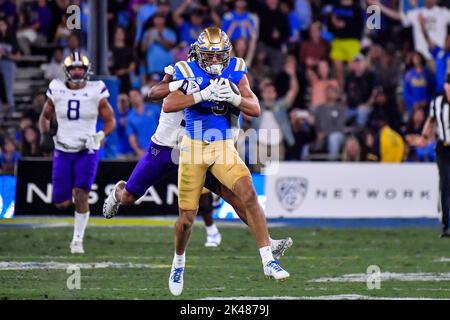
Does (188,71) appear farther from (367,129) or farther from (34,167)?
(367,129)

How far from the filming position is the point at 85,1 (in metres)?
17.6

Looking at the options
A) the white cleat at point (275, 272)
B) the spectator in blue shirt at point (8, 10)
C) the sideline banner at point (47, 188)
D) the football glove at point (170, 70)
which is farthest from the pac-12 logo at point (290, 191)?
the white cleat at point (275, 272)

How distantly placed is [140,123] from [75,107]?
13.7ft

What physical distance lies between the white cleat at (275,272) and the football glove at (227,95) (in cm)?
113

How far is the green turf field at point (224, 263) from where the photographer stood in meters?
8.87

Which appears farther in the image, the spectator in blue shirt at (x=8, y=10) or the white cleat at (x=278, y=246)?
the spectator in blue shirt at (x=8, y=10)

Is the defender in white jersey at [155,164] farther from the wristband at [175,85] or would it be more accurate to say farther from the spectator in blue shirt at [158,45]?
the spectator in blue shirt at [158,45]

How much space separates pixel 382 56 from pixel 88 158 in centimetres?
704

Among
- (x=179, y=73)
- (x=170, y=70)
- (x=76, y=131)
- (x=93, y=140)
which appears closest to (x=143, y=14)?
(x=76, y=131)

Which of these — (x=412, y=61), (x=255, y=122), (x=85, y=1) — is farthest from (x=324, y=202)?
(x=85, y=1)

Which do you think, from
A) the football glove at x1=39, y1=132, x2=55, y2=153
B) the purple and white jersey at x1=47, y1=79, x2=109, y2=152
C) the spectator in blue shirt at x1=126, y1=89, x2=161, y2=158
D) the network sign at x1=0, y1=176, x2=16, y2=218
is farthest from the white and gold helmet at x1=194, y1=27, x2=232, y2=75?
the spectator in blue shirt at x1=126, y1=89, x2=161, y2=158

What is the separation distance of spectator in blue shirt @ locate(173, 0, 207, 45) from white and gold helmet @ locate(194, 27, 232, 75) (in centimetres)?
860

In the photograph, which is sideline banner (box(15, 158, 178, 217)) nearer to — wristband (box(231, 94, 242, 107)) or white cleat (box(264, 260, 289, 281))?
wristband (box(231, 94, 242, 107))

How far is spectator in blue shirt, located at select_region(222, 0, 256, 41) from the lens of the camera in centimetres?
1716
